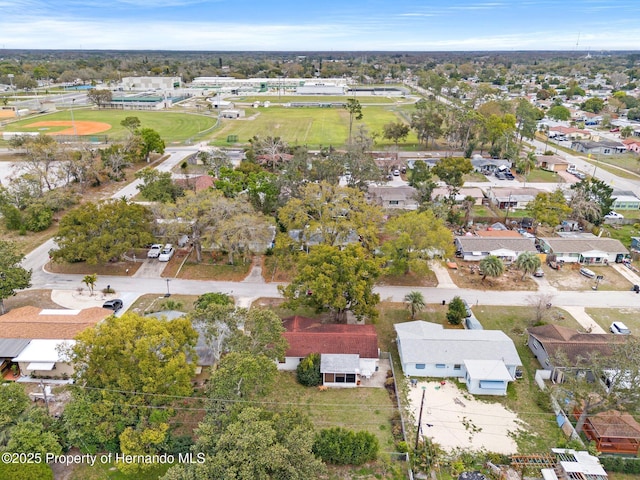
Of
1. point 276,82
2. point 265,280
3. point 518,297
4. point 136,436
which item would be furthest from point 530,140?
point 276,82

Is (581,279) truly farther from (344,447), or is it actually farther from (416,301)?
(344,447)

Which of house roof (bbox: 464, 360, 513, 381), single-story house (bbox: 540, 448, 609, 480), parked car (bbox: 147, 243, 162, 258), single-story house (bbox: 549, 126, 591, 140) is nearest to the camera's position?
single-story house (bbox: 540, 448, 609, 480)

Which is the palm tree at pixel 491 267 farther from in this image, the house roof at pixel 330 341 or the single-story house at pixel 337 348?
the single-story house at pixel 337 348

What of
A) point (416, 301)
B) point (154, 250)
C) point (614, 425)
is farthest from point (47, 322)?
point (614, 425)

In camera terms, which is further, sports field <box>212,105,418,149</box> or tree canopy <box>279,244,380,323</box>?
sports field <box>212,105,418,149</box>

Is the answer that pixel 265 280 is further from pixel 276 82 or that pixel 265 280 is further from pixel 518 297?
pixel 276 82

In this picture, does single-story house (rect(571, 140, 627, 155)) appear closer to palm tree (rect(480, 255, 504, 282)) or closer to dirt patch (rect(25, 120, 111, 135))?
palm tree (rect(480, 255, 504, 282))

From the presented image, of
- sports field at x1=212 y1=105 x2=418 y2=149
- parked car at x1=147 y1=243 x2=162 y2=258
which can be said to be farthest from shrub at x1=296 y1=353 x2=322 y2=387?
sports field at x1=212 y1=105 x2=418 y2=149
